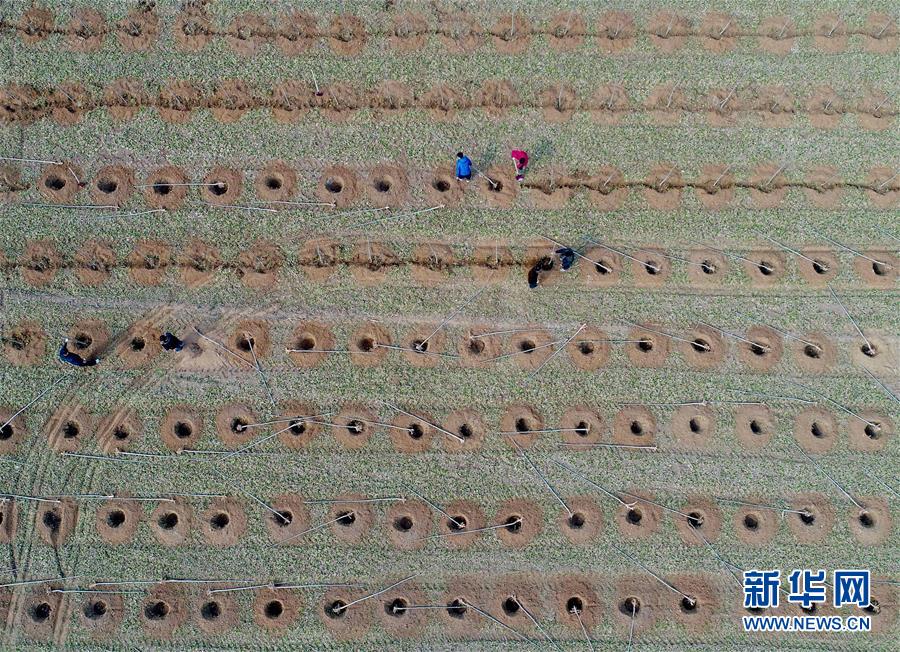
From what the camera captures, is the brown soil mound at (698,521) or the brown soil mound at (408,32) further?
the brown soil mound at (408,32)

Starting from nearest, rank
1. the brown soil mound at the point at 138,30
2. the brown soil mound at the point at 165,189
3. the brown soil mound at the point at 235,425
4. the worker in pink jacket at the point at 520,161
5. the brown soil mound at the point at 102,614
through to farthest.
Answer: the brown soil mound at the point at 102,614 → the brown soil mound at the point at 235,425 → the worker in pink jacket at the point at 520,161 → the brown soil mound at the point at 165,189 → the brown soil mound at the point at 138,30

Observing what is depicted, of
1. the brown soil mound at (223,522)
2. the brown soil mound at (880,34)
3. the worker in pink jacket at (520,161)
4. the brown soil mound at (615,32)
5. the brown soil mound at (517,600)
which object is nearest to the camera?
the brown soil mound at (517,600)

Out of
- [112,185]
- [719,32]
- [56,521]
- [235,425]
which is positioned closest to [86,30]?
[112,185]

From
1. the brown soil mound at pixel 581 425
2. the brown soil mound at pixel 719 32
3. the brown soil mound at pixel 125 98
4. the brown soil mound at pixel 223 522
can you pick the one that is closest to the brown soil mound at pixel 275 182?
the brown soil mound at pixel 125 98

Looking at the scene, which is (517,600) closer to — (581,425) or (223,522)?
(581,425)

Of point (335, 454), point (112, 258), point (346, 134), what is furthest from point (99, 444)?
point (346, 134)

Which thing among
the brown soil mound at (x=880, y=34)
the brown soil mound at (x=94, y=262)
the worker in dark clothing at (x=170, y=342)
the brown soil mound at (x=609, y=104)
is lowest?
the worker in dark clothing at (x=170, y=342)

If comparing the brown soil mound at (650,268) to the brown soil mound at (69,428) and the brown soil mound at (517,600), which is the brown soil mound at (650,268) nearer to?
the brown soil mound at (517,600)

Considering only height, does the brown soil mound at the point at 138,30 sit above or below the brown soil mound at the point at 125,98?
above
